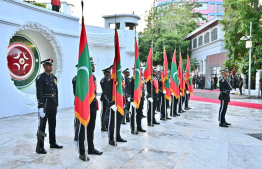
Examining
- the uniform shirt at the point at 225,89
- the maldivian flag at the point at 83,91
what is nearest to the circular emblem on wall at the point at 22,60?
the maldivian flag at the point at 83,91

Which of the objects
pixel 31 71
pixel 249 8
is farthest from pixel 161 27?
pixel 31 71

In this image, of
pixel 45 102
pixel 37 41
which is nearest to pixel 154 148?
pixel 45 102

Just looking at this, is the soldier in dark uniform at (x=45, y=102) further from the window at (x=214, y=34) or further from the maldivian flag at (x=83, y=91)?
the window at (x=214, y=34)

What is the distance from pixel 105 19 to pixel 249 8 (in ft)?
33.9

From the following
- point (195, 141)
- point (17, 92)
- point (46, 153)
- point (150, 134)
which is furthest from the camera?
point (17, 92)

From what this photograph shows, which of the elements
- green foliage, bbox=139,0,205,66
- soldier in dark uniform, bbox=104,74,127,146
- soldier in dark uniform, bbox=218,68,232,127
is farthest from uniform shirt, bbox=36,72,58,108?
green foliage, bbox=139,0,205,66

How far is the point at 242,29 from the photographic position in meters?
16.3

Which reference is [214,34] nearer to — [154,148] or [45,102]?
[154,148]

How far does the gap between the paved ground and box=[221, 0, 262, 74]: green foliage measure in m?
9.91

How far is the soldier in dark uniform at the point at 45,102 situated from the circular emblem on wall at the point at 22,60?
474 centimetres

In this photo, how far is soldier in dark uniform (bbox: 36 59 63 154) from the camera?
4.93 m

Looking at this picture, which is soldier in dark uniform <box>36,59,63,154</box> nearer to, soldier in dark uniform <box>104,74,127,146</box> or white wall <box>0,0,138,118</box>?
soldier in dark uniform <box>104,74,127,146</box>

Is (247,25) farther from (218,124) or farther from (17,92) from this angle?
(17,92)

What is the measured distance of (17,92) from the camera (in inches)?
355
